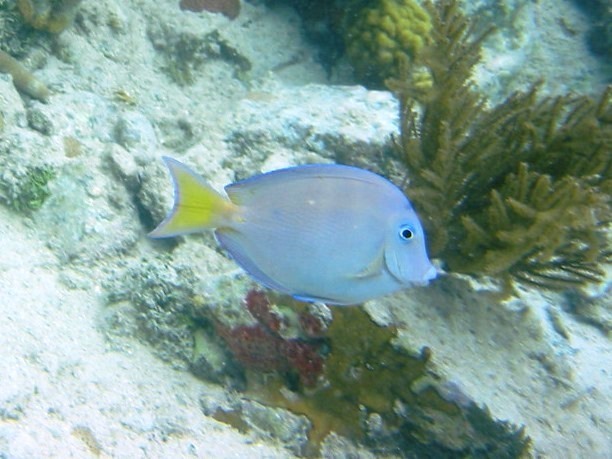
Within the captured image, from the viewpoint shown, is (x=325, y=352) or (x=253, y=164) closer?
(x=325, y=352)

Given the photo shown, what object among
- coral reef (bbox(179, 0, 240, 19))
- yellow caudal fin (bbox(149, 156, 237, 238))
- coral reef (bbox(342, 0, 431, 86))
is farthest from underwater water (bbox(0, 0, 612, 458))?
coral reef (bbox(179, 0, 240, 19))

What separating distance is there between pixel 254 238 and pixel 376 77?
4382 mm

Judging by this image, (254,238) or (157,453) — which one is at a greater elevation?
(254,238)

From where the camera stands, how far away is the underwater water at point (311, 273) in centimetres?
210

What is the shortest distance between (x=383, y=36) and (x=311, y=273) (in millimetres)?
4436

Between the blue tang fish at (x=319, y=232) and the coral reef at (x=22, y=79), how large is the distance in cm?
300

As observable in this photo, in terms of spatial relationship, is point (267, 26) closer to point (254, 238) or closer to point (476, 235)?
point (476, 235)

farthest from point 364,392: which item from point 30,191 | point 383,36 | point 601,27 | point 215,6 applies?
point 601,27

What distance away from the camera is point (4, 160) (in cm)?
386

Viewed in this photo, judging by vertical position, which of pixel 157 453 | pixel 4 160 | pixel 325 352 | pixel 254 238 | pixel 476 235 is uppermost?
pixel 254 238

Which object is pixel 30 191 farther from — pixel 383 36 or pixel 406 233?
pixel 383 36

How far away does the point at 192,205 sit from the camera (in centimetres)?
201

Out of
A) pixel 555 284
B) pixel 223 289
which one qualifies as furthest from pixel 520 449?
pixel 223 289

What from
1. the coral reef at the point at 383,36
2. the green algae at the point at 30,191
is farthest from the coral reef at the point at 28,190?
the coral reef at the point at 383,36
